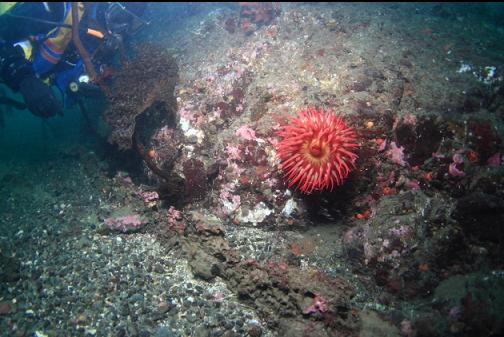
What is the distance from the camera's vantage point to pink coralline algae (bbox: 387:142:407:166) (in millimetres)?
4379

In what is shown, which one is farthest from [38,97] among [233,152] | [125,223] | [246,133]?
[246,133]

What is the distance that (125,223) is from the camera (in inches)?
206

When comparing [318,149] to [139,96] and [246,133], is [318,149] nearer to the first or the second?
[246,133]

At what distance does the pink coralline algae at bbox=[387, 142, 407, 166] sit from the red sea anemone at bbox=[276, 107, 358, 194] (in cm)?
93

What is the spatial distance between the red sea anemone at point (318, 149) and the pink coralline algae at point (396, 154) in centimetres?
93

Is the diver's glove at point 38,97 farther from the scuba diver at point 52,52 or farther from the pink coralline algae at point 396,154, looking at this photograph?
the pink coralline algae at point 396,154

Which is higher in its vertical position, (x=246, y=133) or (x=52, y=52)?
(x=246, y=133)

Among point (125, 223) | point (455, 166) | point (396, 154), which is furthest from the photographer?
point (125, 223)

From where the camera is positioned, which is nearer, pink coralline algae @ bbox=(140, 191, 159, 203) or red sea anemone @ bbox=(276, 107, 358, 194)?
red sea anemone @ bbox=(276, 107, 358, 194)

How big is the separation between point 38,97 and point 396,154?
25.2 feet

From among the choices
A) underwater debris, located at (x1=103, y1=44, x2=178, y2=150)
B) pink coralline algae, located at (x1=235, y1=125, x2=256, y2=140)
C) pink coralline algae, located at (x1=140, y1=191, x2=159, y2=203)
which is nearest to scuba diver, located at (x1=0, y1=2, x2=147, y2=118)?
underwater debris, located at (x1=103, y1=44, x2=178, y2=150)

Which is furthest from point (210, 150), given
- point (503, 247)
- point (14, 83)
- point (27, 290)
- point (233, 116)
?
point (14, 83)

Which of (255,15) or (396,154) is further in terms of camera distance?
(255,15)

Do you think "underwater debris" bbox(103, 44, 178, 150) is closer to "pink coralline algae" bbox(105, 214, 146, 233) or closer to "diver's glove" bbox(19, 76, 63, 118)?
"pink coralline algae" bbox(105, 214, 146, 233)
